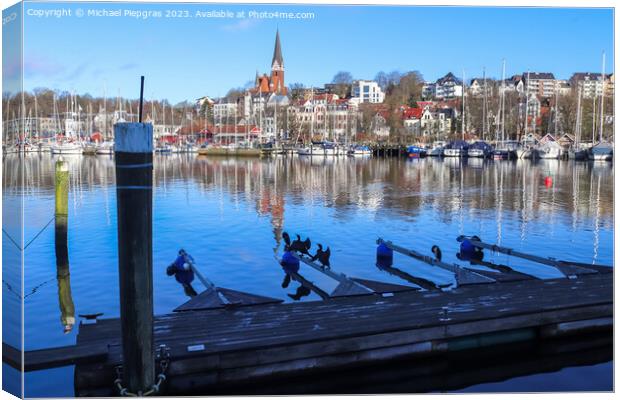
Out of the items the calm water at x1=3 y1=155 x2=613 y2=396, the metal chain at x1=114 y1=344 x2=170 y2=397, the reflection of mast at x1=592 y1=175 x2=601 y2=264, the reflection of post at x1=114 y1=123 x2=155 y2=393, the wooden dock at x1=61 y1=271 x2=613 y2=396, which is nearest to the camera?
the reflection of post at x1=114 y1=123 x2=155 y2=393

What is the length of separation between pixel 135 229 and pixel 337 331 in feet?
9.87

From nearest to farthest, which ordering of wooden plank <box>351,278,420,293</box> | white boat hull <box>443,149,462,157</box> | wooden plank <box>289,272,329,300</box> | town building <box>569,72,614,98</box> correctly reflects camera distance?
town building <box>569,72,614,98</box>, wooden plank <box>351,278,420,293</box>, wooden plank <box>289,272,329,300</box>, white boat hull <box>443,149,462,157</box>

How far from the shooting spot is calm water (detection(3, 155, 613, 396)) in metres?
11.1

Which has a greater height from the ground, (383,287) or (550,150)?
(550,150)

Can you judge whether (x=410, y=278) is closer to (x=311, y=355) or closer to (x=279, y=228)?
(x=311, y=355)

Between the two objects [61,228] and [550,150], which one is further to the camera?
[550,150]

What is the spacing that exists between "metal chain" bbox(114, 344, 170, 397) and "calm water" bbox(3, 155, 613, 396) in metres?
1.00

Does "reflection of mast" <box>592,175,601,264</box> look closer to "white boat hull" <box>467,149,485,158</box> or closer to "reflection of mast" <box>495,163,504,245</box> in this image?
"reflection of mast" <box>495,163,504,245</box>

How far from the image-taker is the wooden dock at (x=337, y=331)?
7.22 meters

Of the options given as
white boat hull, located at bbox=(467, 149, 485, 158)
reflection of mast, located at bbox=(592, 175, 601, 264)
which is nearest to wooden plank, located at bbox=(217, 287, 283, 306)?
reflection of mast, located at bbox=(592, 175, 601, 264)

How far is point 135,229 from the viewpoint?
6.04 m

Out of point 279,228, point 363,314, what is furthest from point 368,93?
point 363,314

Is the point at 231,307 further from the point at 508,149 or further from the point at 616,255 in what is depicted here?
the point at 508,149

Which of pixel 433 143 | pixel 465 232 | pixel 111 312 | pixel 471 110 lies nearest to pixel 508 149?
pixel 471 110
